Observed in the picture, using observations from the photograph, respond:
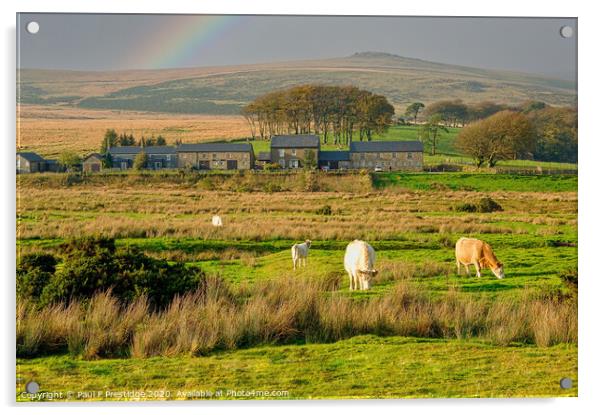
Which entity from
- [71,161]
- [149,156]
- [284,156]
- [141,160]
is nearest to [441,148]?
[284,156]

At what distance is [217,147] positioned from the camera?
386 inches

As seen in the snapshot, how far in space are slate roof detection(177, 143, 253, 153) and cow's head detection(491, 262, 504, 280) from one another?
377 centimetres

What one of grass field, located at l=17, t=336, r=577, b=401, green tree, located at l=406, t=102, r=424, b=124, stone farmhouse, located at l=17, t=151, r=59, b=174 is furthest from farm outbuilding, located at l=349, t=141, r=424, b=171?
stone farmhouse, located at l=17, t=151, r=59, b=174

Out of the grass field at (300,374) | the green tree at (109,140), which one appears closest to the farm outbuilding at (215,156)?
the green tree at (109,140)

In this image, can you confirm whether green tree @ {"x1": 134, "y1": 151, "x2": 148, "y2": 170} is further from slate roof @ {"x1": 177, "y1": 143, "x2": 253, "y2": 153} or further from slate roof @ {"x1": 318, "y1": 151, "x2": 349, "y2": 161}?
slate roof @ {"x1": 318, "y1": 151, "x2": 349, "y2": 161}

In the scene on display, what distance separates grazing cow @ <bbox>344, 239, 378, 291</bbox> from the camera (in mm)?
9078

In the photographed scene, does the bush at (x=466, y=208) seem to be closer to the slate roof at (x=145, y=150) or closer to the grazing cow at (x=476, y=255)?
the grazing cow at (x=476, y=255)

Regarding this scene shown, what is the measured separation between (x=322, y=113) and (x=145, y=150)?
252cm

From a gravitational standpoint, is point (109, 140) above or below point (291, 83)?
below

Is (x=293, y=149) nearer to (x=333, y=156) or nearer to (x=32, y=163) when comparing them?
(x=333, y=156)

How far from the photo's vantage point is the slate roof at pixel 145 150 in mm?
9555

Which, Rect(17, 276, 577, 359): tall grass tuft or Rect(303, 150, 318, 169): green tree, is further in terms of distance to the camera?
Rect(303, 150, 318, 169): green tree

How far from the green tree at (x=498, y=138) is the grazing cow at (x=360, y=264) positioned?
2.16m
